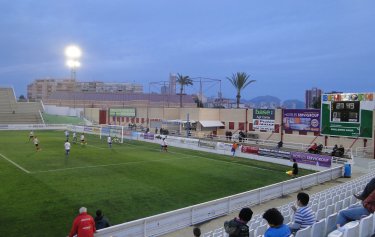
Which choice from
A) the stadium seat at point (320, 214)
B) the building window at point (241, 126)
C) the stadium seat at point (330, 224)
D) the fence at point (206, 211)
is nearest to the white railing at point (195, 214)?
the fence at point (206, 211)

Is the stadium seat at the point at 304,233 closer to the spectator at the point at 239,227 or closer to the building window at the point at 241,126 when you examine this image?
the spectator at the point at 239,227

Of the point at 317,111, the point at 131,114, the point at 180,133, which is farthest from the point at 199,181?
the point at 131,114

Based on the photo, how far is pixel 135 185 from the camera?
22.0 m

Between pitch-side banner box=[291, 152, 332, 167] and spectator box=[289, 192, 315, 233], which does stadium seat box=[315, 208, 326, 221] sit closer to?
spectator box=[289, 192, 315, 233]

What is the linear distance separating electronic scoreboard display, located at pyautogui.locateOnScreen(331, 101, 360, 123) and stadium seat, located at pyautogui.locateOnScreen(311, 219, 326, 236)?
27134 millimetres

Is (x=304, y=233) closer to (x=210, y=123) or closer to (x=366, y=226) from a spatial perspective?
(x=366, y=226)

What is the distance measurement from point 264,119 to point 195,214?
33.4m

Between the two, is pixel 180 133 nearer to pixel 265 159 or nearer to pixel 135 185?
pixel 265 159

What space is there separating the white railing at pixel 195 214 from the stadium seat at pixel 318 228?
6.46 m

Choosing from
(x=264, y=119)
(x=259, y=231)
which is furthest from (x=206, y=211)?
(x=264, y=119)

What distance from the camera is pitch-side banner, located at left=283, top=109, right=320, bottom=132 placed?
4091 centimetres

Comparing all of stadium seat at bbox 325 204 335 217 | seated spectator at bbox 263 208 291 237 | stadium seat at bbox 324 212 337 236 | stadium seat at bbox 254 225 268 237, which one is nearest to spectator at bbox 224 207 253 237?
seated spectator at bbox 263 208 291 237

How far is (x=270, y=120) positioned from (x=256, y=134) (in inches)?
119

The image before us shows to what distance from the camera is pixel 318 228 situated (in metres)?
7.98
